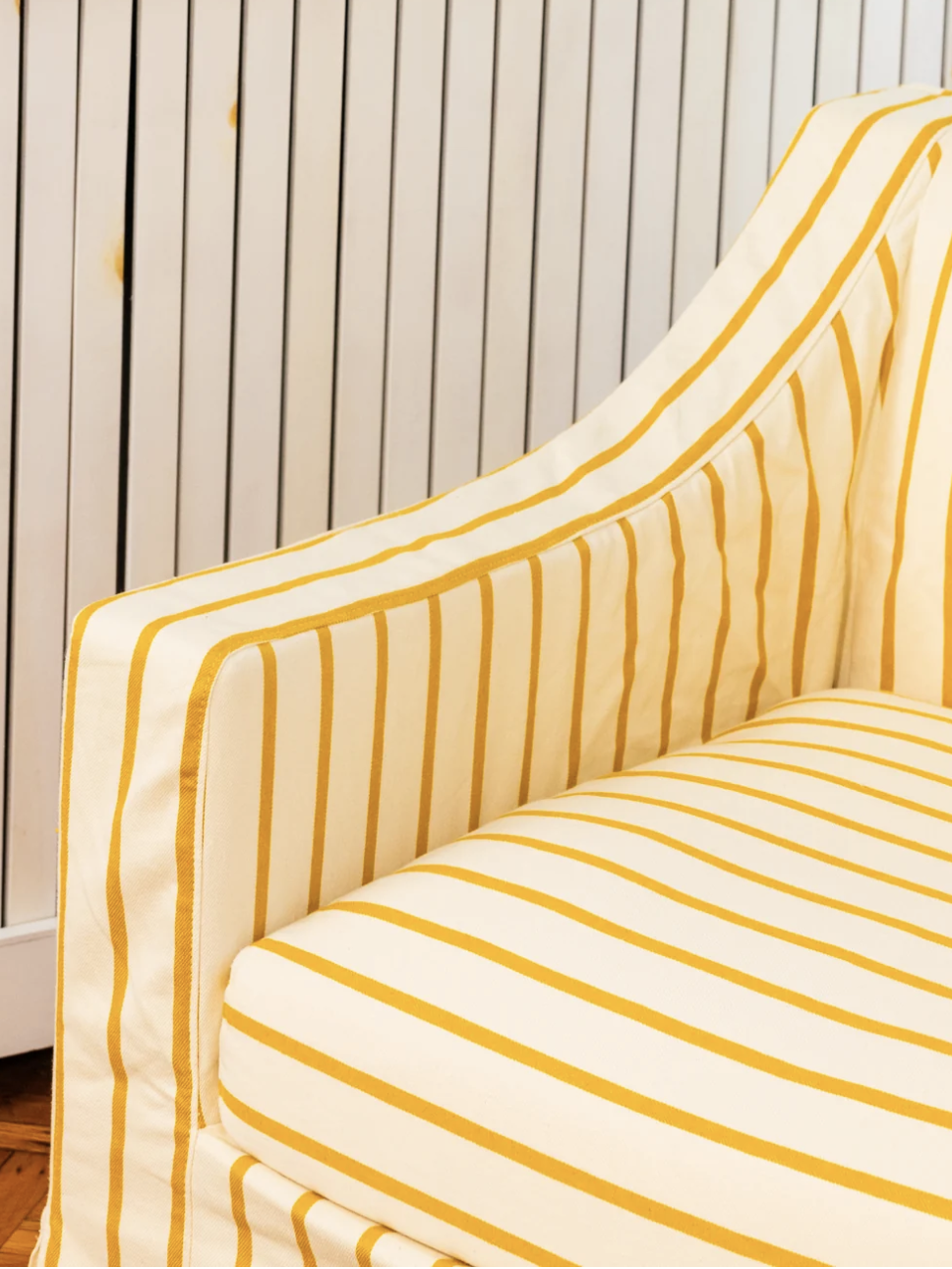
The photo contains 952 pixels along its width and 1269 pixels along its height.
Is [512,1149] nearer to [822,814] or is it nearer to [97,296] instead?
[822,814]

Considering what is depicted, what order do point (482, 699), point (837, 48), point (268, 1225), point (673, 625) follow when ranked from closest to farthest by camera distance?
point (268, 1225) → point (482, 699) → point (673, 625) → point (837, 48)

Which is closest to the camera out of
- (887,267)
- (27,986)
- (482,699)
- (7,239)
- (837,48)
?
(482,699)

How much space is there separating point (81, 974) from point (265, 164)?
2.44ft

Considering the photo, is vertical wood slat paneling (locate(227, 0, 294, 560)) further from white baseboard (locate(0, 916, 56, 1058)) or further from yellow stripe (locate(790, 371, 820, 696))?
yellow stripe (locate(790, 371, 820, 696))

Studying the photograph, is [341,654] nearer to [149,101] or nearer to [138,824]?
[138,824]

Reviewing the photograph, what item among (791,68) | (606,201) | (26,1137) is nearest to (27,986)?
(26,1137)

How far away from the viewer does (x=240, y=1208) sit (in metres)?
0.70

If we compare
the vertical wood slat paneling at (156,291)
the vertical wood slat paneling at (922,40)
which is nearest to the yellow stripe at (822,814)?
the vertical wood slat paneling at (156,291)

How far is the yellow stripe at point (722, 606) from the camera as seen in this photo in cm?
94

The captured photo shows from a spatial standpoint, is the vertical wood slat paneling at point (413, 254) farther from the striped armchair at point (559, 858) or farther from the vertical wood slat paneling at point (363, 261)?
the striped armchair at point (559, 858)

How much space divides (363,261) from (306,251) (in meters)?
0.06

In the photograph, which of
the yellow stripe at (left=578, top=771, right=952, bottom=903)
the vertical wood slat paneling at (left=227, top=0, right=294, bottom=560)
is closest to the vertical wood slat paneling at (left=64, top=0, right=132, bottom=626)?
the vertical wood slat paneling at (left=227, top=0, right=294, bottom=560)

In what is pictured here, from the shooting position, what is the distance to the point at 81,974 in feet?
2.48

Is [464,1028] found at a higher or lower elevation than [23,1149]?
higher
